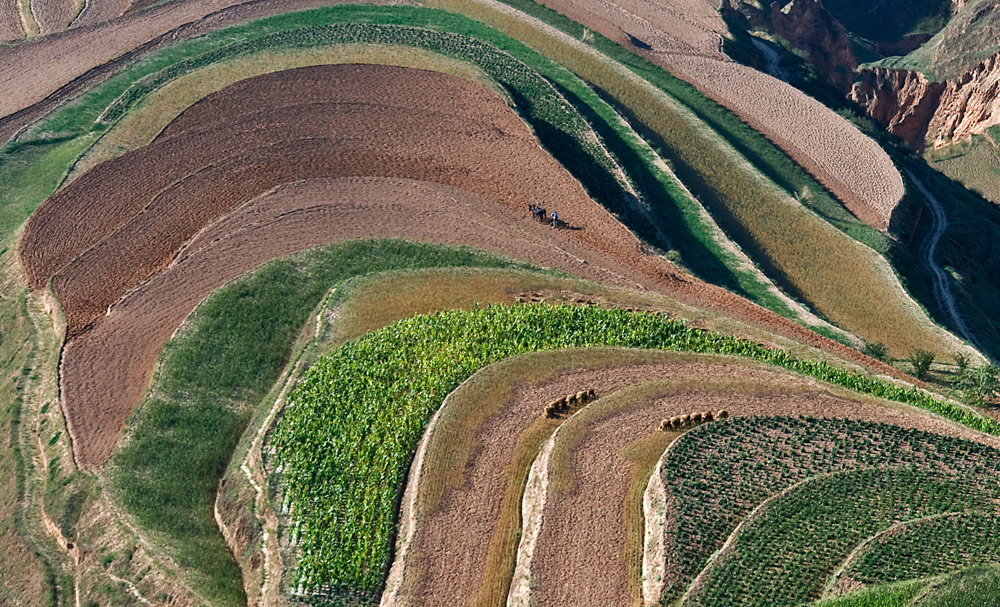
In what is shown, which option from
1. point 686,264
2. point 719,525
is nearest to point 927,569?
point 719,525

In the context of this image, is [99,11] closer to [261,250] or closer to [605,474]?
[261,250]

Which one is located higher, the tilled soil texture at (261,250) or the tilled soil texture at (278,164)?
the tilled soil texture at (278,164)

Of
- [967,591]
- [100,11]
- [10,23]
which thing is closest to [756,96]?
[967,591]

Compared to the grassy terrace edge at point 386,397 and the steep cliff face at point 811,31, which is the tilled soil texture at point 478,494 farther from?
the steep cliff face at point 811,31

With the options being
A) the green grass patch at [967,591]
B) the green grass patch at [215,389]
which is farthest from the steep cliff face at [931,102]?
the green grass patch at [967,591]

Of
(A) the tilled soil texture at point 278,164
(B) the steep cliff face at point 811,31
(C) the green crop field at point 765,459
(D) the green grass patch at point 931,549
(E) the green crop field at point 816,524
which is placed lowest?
(D) the green grass patch at point 931,549

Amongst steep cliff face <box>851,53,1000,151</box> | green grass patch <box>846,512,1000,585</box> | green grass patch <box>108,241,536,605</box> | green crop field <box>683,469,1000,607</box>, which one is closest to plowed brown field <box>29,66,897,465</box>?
green grass patch <box>108,241,536,605</box>

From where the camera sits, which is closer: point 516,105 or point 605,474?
point 605,474
